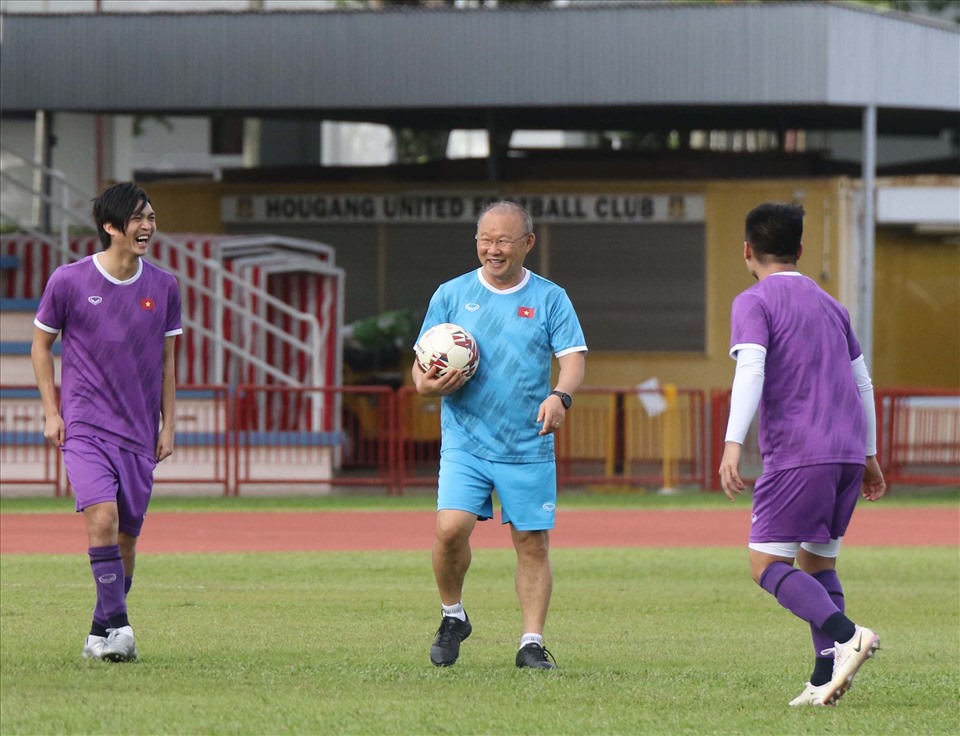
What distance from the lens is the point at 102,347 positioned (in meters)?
8.25

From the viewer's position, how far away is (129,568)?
8664mm

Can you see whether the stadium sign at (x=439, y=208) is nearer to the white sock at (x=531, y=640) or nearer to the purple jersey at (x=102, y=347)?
the purple jersey at (x=102, y=347)

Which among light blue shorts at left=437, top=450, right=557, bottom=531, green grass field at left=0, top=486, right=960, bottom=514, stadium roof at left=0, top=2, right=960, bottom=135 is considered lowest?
green grass field at left=0, top=486, right=960, bottom=514

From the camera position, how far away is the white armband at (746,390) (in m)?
7.12

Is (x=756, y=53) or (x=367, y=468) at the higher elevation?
(x=756, y=53)

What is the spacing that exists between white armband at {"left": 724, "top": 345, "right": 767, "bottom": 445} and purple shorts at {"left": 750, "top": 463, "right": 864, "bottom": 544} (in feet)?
0.88

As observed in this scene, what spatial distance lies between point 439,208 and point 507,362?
18760 millimetres

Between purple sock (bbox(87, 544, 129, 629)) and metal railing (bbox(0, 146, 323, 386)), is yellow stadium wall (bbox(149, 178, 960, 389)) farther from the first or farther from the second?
purple sock (bbox(87, 544, 129, 629))

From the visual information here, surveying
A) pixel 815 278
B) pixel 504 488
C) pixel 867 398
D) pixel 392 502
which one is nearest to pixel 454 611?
pixel 504 488

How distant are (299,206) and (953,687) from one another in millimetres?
20250

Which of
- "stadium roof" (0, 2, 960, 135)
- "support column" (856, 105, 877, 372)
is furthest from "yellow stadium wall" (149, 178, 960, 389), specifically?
"stadium roof" (0, 2, 960, 135)

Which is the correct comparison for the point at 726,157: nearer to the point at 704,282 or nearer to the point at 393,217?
the point at 704,282

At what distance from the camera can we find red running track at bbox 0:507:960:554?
15.8m

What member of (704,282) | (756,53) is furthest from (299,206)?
(756,53)
